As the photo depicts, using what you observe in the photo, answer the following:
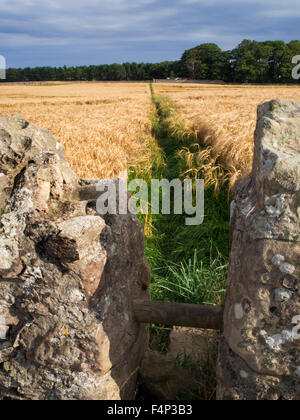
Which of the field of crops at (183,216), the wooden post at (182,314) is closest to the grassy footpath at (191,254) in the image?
the field of crops at (183,216)

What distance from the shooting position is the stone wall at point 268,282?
3.94ft

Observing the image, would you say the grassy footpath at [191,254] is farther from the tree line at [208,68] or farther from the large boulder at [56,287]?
the tree line at [208,68]

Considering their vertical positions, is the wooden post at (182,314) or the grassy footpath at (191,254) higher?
the wooden post at (182,314)

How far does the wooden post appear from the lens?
160 centimetres

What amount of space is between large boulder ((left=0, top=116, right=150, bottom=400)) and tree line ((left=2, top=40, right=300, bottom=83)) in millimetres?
54596

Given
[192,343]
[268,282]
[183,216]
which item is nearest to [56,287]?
[268,282]

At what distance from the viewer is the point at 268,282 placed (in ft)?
4.05

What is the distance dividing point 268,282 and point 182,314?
1.72 ft

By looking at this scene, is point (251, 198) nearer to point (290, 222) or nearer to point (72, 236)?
point (290, 222)

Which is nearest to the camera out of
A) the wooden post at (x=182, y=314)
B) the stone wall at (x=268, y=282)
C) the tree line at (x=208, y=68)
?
the stone wall at (x=268, y=282)

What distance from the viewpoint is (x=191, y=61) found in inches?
3012

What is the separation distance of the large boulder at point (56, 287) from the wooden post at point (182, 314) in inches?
3.7

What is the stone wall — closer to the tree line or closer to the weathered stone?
the weathered stone

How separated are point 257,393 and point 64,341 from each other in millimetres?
789
